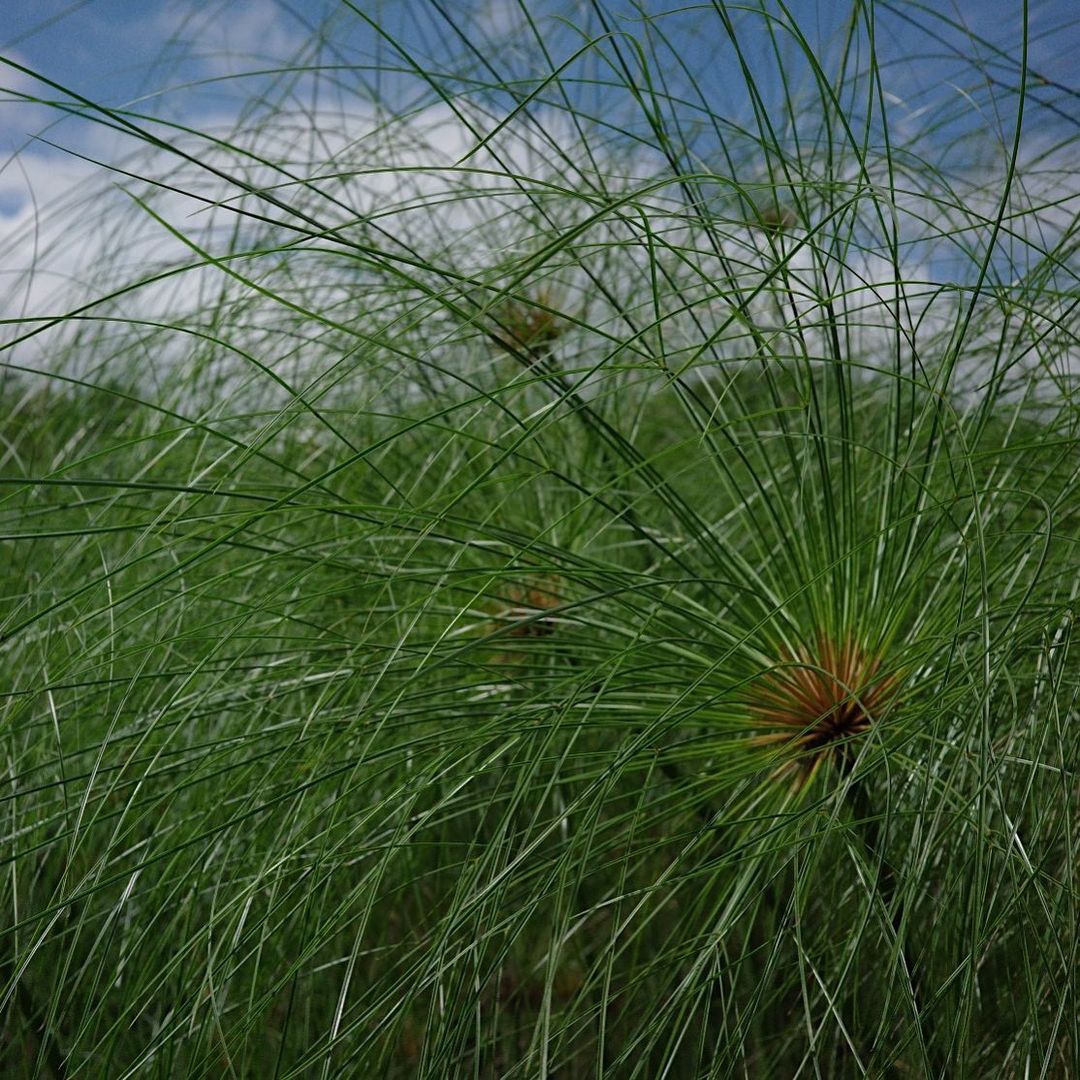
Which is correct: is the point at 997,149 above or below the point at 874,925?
above

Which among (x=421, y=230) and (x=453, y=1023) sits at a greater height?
(x=421, y=230)

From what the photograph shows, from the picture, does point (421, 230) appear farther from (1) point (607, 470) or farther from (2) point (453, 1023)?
(2) point (453, 1023)

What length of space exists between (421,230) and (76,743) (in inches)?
39.3

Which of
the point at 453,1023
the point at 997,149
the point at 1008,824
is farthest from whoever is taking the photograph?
the point at 997,149

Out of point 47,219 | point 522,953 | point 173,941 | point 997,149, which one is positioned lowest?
point 522,953

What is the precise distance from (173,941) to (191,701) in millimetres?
542

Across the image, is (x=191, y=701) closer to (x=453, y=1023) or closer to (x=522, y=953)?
(x=453, y=1023)

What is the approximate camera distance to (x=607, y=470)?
1.38 meters

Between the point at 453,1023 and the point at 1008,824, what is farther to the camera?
the point at 453,1023

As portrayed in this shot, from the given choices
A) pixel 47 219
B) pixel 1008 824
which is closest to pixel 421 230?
pixel 47 219

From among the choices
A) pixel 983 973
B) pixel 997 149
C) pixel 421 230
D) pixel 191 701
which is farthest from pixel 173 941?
pixel 997 149

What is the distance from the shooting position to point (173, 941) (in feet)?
4.30

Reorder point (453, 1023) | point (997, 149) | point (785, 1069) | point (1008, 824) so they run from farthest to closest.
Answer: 1. point (997, 149)
2. point (785, 1069)
3. point (453, 1023)
4. point (1008, 824)

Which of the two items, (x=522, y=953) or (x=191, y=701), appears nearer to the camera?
(x=191, y=701)
